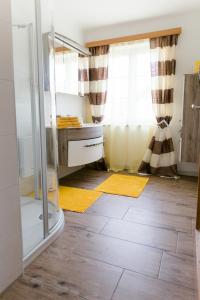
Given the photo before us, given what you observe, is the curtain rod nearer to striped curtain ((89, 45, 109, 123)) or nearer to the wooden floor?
striped curtain ((89, 45, 109, 123))

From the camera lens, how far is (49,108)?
5.57 ft

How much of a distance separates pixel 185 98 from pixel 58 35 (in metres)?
1.83

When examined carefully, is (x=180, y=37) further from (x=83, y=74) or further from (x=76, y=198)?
(x=76, y=198)

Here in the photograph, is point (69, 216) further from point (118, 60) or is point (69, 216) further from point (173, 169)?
point (118, 60)

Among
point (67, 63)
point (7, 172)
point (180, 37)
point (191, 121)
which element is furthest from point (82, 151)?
point (180, 37)

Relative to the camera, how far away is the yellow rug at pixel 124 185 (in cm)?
256

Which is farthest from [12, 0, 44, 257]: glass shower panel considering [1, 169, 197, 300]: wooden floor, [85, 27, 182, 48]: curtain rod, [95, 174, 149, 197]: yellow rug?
[85, 27, 182, 48]: curtain rod

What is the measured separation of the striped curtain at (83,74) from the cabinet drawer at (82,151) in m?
1.01

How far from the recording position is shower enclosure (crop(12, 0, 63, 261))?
148 centimetres

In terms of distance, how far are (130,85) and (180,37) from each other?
938mm

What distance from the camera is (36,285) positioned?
1180mm

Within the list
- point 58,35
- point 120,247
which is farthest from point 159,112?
point 120,247

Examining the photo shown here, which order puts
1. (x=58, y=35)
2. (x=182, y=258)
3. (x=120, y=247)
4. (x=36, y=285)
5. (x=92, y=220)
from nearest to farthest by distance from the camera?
(x=36, y=285) < (x=182, y=258) < (x=120, y=247) < (x=92, y=220) < (x=58, y=35)

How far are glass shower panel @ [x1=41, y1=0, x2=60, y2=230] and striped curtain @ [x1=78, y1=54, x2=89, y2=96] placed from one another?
→ 159 cm
